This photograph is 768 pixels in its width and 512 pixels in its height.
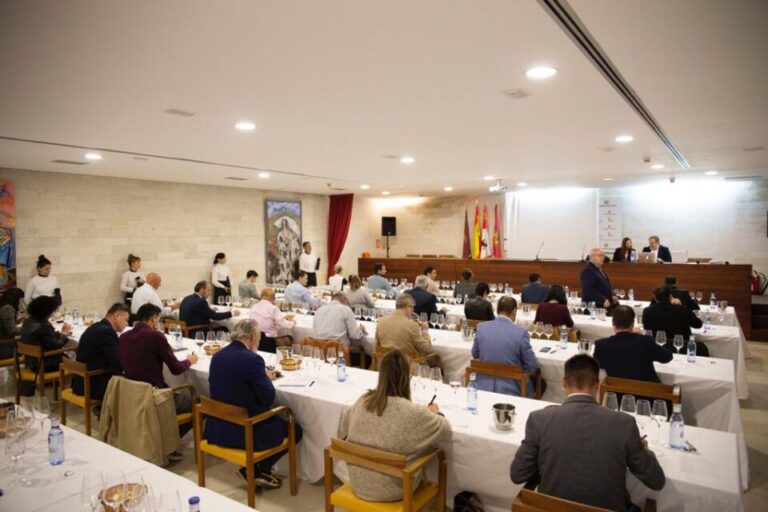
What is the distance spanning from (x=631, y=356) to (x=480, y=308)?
2714 millimetres

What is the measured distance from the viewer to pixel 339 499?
2.91 metres

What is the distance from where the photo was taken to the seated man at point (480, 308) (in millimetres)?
6578

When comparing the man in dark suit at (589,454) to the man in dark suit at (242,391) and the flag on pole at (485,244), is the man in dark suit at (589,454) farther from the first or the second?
the flag on pole at (485,244)

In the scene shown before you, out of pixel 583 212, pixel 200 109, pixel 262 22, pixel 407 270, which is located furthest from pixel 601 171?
pixel 262 22

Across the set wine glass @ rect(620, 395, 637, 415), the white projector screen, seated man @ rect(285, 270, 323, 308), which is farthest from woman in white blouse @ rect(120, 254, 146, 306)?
the white projector screen

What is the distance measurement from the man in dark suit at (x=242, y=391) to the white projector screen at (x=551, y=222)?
11977mm

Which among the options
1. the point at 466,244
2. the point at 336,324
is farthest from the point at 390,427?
the point at 466,244

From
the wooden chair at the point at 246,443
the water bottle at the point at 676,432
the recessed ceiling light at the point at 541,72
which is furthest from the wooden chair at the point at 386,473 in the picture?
the recessed ceiling light at the point at 541,72

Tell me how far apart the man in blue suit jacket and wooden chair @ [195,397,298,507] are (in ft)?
5.56

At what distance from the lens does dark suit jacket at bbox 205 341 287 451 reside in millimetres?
3584

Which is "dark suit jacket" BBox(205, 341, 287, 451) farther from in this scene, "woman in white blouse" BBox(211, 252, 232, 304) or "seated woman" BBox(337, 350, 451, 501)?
"woman in white blouse" BBox(211, 252, 232, 304)

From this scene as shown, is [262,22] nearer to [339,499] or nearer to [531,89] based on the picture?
[531,89]

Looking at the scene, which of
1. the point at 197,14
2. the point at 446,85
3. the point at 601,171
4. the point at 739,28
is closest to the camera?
the point at 197,14

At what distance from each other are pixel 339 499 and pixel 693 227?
12.8 m
